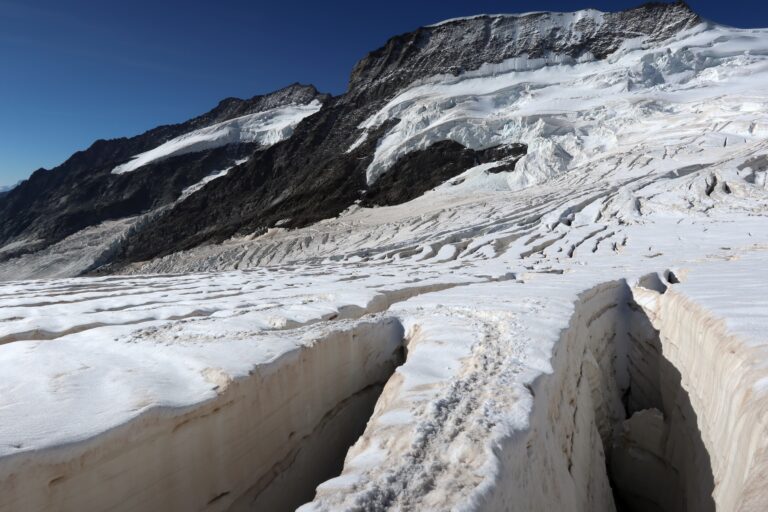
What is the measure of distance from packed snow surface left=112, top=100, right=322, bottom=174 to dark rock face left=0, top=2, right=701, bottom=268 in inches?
53.3

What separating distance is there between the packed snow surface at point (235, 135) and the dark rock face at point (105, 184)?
1078 millimetres

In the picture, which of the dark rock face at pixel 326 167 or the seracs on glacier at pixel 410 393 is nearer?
the seracs on glacier at pixel 410 393

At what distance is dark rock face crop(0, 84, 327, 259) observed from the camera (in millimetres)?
42438

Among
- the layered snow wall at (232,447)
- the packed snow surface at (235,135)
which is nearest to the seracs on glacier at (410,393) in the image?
the layered snow wall at (232,447)

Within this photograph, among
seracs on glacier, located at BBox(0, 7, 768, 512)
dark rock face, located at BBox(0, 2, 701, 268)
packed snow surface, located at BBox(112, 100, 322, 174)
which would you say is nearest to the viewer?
seracs on glacier, located at BBox(0, 7, 768, 512)

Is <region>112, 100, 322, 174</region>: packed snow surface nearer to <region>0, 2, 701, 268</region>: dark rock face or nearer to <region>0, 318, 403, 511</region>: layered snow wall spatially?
<region>0, 2, 701, 268</region>: dark rock face

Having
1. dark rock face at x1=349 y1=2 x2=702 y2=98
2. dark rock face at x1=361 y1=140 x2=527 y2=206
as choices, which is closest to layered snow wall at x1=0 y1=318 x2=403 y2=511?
dark rock face at x1=361 y1=140 x2=527 y2=206

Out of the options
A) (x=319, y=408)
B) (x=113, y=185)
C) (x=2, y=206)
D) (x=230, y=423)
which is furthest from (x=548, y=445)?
(x=2, y=206)

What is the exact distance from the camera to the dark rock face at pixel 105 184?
139ft

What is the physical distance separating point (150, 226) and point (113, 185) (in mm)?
12833

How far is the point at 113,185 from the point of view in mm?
45688

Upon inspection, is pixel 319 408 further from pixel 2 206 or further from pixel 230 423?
pixel 2 206

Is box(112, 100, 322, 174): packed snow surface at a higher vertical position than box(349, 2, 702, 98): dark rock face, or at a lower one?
lower

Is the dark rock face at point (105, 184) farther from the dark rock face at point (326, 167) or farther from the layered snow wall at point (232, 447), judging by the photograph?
the layered snow wall at point (232, 447)
